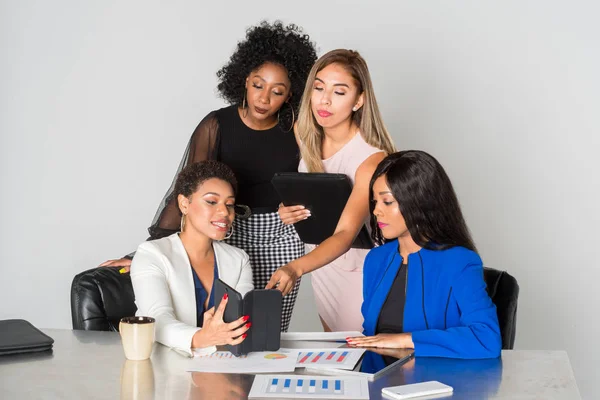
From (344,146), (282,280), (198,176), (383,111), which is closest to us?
(282,280)

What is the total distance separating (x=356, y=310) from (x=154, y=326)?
1.35 meters

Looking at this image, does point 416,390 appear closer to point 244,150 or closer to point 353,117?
point 353,117

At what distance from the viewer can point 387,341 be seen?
2453 millimetres

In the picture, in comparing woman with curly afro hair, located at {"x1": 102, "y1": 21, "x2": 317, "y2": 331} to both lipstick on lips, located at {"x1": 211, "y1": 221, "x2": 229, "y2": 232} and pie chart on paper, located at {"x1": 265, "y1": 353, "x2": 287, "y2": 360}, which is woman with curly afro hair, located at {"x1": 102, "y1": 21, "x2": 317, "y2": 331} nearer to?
lipstick on lips, located at {"x1": 211, "y1": 221, "x2": 229, "y2": 232}

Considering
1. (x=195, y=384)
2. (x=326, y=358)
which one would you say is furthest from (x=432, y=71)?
(x=195, y=384)

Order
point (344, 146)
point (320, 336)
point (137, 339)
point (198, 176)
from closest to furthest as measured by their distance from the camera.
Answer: point (137, 339)
point (320, 336)
point (198, 176)
point (344, 146)

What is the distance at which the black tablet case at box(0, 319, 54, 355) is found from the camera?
2344mm

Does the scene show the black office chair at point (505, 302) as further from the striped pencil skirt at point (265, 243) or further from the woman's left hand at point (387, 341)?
the striped pencil skirt at point (265, 243)

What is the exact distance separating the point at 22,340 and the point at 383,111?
10.3ft

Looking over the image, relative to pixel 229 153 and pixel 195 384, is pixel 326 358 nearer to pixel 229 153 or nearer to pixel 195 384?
pixel 195 384

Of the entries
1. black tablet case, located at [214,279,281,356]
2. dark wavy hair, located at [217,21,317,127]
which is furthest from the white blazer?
dark wavy hair, located at [217,21,317,127]

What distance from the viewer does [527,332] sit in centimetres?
497

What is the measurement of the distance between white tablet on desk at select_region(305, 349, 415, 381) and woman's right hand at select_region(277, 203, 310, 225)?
103 cm

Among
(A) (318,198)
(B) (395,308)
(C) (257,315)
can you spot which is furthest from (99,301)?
(B) (395,308)
